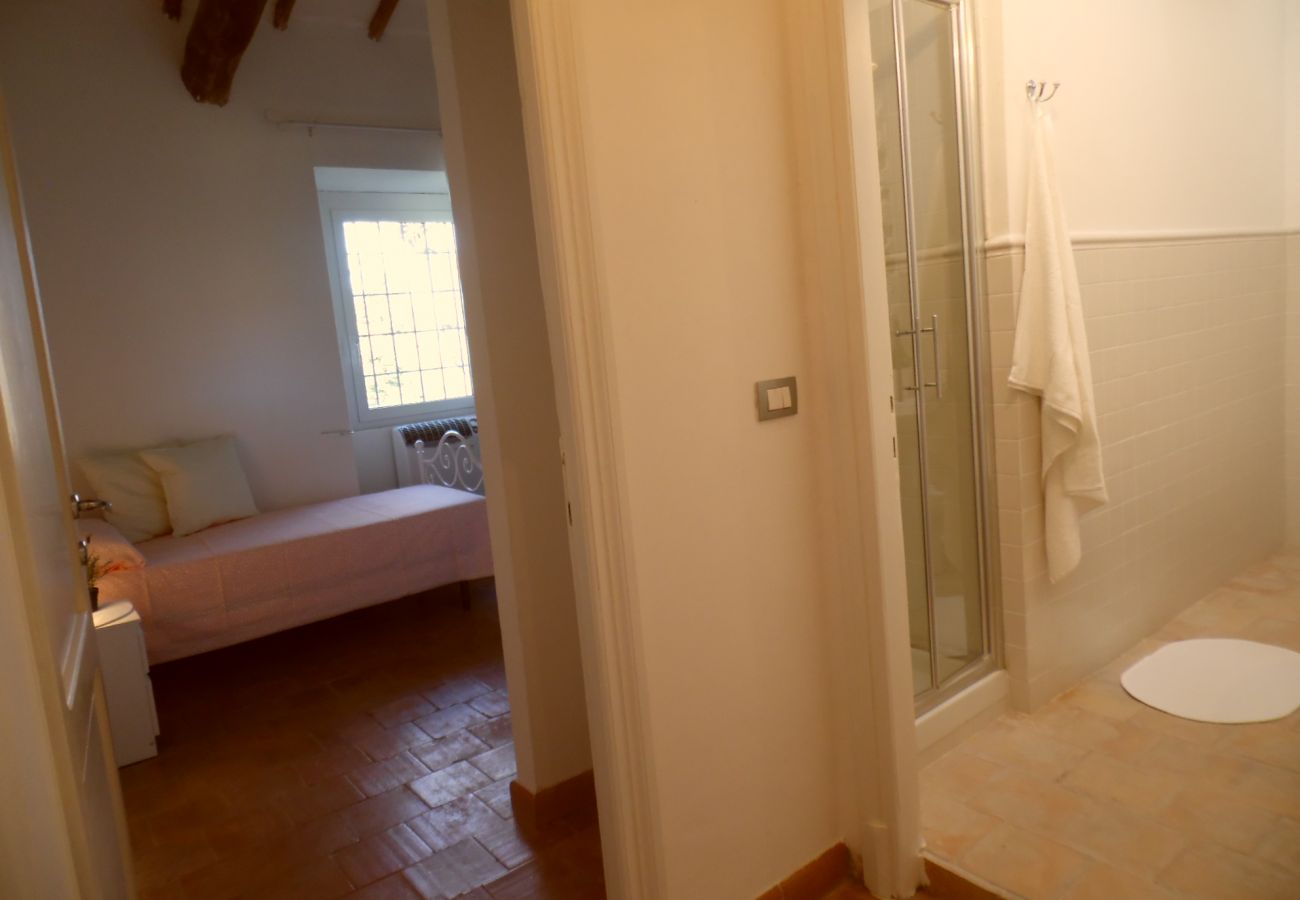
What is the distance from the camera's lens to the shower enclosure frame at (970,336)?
8.09 ft

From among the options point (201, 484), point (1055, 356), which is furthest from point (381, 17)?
point (1055, 356)

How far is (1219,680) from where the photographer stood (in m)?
2.89

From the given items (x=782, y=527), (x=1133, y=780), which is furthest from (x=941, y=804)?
(x=782, y=527)

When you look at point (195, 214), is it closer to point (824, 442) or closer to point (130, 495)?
point (130, 495)

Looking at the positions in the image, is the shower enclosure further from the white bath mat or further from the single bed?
the single bed

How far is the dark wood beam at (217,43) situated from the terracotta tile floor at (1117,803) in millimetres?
4269

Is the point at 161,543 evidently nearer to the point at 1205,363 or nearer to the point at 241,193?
the point at 241,193

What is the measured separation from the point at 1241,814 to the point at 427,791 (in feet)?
7.18

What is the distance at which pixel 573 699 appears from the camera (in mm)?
2629

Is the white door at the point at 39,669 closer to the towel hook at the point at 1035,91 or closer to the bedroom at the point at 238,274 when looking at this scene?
the bedroom at the point at 238,274

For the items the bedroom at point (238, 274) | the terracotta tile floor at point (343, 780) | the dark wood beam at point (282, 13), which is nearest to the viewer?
the terracotta tile floor at point (343, 780)

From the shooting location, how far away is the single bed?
3.62m

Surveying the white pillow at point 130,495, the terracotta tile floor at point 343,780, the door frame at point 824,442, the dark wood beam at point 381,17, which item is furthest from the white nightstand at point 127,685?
the dark wood beam at point 381,17

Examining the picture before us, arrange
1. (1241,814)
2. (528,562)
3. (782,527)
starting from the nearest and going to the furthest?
1. (782,527)
2. (1241,814)
3. (528,562)
